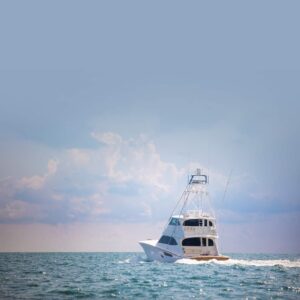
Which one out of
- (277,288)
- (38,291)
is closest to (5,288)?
(38,291)

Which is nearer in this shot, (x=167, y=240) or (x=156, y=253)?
(x=167, y=240)

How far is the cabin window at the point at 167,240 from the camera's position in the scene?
5754 centimetres

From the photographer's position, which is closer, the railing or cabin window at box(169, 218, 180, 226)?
the railing

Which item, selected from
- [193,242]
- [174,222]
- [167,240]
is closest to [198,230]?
[193,242]

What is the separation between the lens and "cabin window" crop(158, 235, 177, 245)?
2265 inches

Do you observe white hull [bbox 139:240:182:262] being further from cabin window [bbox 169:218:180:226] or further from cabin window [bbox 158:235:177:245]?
cabin window [bbox 169:218:180:226]

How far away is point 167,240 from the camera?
58.4m

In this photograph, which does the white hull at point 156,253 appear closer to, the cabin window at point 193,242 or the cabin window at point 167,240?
the cabin window at point 167,240

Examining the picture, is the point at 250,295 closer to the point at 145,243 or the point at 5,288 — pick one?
the point at 5,288

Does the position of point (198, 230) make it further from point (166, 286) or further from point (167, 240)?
point (166, 286)

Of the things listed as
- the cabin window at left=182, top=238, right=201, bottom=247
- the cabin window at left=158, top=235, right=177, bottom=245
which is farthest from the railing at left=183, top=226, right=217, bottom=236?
the cabin window at left=158, top=235, right=177, bottom=245

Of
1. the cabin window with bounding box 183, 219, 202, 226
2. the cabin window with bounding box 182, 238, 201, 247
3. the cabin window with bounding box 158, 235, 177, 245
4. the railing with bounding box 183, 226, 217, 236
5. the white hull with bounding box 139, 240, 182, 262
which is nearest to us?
the railing with bounding box 183, 226, 217, 236

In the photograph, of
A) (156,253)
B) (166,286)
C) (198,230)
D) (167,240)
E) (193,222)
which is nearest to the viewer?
(166,286)

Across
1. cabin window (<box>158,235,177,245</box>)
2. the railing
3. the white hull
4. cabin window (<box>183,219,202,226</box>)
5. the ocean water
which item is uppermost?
cabin window (<box>183,219,202,226</box>)
